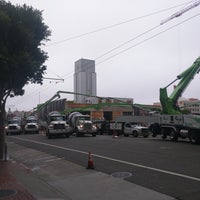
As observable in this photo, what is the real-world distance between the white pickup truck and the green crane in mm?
5446

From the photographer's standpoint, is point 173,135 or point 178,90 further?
point 178,90

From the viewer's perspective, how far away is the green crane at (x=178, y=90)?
3356 centimetres

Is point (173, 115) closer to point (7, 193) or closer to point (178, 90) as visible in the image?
point (178, 90)

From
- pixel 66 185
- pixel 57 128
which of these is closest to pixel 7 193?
pixel 66 185

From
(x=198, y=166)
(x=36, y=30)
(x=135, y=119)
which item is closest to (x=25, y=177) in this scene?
(x=198, y=166)

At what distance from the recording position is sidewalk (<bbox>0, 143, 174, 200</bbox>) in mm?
10641

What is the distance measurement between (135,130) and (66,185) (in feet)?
91.9

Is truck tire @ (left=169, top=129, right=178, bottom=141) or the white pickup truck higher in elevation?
the white pickup truck

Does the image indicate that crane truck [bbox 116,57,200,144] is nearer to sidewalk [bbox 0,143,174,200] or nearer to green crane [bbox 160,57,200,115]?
green crane [bbox 160,57,200,115]

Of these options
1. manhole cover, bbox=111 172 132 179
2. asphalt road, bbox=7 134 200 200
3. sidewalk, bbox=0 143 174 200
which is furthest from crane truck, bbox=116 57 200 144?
manhole cover, bbox=111 172 132 179

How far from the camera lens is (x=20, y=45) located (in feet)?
60.3

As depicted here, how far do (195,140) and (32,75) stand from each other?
1396 centimetres

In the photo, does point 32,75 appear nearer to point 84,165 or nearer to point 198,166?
point 84,165

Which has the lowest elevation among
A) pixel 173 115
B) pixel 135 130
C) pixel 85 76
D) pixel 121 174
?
pixel 121 174
